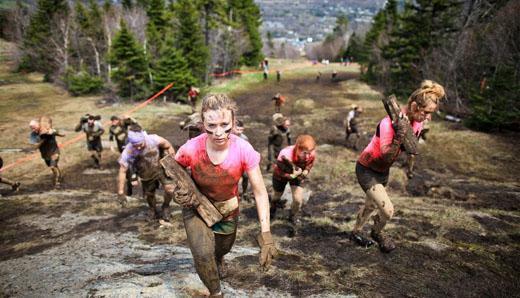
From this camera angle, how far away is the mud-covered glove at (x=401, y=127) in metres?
3.94

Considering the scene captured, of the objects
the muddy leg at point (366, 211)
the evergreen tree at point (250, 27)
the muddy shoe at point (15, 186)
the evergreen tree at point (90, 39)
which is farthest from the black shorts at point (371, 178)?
the evergreen tree at point (250, 27)

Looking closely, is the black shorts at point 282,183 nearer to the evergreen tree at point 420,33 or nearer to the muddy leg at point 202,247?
the muddy leg at point 202,247

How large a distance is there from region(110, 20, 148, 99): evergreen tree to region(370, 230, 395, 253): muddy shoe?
71.4 ft

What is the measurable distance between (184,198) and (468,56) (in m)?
24.9

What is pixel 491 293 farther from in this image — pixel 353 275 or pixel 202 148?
pixel 202 148

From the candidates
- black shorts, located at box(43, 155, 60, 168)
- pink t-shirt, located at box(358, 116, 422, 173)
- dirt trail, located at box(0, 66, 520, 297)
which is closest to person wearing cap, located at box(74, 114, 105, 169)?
black shorts, located at box(43, 155, 60, 168)

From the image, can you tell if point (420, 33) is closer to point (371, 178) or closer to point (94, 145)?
point (94, 145)

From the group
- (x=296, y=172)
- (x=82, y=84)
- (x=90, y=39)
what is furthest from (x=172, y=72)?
(x=296, y=172)

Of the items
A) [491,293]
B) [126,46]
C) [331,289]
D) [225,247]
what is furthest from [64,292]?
[126,46]

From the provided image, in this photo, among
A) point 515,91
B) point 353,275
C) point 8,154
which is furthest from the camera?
point 515,91

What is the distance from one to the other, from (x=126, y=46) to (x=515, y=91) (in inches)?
902

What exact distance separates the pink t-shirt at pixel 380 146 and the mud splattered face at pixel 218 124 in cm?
223

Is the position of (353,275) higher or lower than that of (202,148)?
lower

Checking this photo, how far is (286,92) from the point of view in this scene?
1156 inches
